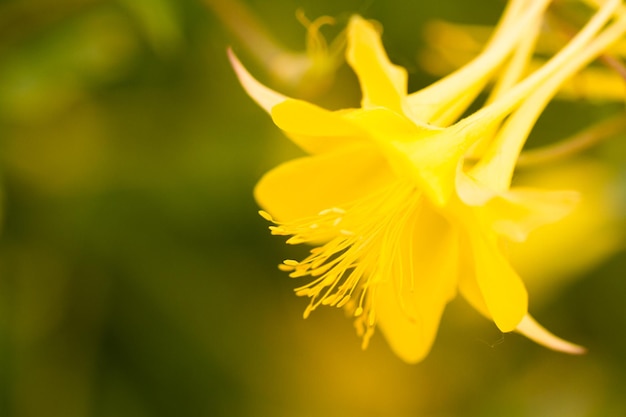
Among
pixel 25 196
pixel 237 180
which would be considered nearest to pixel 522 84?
pixel 237 180

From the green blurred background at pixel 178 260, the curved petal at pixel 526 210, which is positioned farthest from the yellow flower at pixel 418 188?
the green blurred background at pixel 178 260

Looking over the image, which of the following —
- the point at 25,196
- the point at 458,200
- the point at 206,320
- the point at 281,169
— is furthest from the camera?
the point at 206,320

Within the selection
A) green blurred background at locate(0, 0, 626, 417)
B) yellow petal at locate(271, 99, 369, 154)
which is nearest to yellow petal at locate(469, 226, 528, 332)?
yellow petal at locate(271, 99, 369, 154)

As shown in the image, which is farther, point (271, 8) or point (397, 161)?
point (271, 8)

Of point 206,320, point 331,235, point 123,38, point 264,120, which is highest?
point 123,38

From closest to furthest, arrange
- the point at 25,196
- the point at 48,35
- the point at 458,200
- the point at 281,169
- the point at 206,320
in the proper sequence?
the point at 458,200, the point at 281,169, the point at 48,35, the point at 25,196, the point at 206,320

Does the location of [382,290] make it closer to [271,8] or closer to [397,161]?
[397,161]

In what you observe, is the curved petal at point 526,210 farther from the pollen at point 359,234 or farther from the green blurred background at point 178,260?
the green blurred background at point 178,260
